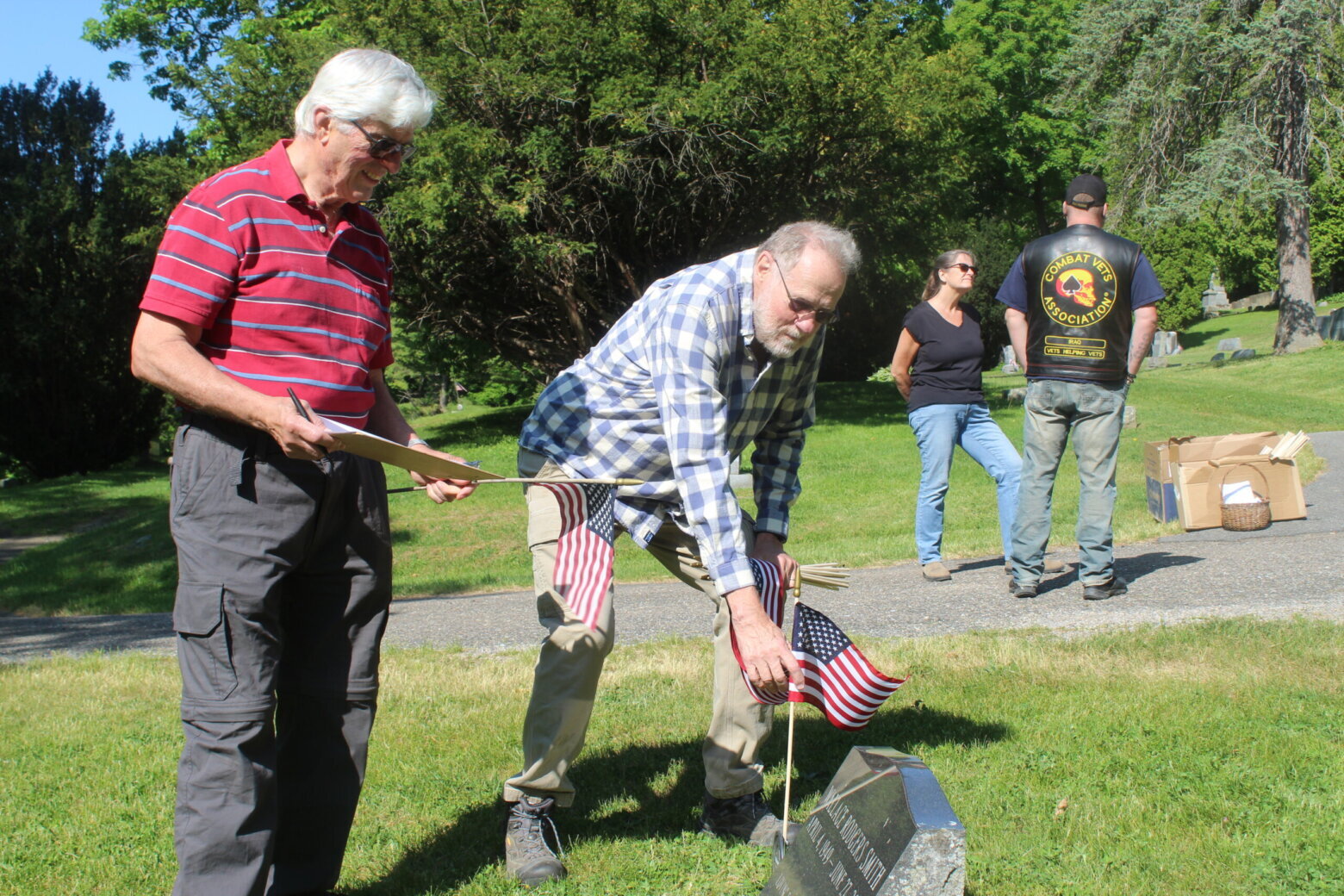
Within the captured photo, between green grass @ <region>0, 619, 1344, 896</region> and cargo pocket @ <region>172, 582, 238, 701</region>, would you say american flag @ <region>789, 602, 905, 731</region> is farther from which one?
cargo pocket @ <region>172, 582, 238, 701</region>

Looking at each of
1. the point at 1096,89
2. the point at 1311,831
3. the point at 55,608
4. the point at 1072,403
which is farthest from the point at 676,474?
the point at 1096,89

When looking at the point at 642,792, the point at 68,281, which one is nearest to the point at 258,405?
the point at 642,792

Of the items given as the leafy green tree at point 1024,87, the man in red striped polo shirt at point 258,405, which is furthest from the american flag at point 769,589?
the leafy green tree at point 1024,87

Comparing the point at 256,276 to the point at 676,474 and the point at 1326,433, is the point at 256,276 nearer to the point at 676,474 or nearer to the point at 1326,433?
the point at 676,474

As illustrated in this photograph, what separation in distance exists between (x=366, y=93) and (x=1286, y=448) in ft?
29.2

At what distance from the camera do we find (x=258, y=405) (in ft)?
8.66

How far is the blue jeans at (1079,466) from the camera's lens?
6707 mm

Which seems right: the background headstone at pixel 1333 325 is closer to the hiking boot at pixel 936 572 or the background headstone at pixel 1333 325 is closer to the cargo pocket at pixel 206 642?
the hiking boot at pixel 936 572

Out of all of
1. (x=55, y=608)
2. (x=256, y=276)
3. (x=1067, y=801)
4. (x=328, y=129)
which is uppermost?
(x=328, y=129)

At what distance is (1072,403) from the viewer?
22.2 ft

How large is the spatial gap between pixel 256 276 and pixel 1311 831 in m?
3.48

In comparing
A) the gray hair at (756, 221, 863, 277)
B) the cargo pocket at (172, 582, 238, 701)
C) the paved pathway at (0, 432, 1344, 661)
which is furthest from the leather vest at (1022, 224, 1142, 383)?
the cargo pocket at (172, 582, 238, 701)

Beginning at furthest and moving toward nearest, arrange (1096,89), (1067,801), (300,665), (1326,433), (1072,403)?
(1096,89) → (1326,433) → (1072,403) → (1067,801) → (300,665)

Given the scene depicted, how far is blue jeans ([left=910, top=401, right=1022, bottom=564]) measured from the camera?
24.6 ft
